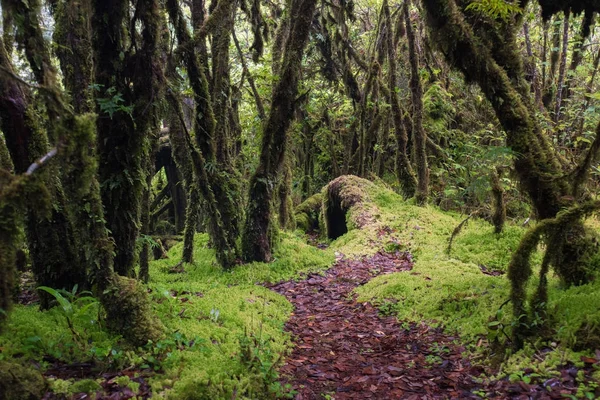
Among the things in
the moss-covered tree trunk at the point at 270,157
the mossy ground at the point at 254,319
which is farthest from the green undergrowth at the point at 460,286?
the moss-covered tree trunk at the point at 270,157

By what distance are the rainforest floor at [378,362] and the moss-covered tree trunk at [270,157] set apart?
2327 mm

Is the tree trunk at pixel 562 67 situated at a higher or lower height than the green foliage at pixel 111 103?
higher

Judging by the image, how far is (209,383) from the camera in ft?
11.9

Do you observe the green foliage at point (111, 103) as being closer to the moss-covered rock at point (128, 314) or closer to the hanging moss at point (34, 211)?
the hanging moss at point (34, 211)

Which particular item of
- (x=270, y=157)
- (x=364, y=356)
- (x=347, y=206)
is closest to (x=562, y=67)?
(x=347, y=206)

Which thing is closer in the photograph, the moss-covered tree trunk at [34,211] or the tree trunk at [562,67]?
the moss-covered tree trunk at [34,211]

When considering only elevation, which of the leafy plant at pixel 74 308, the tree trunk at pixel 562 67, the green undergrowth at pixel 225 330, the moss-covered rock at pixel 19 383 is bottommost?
the green undergrowth at pixel 225 330

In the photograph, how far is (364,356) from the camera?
205 inches

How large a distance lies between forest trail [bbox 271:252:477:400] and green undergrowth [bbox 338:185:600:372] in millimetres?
360

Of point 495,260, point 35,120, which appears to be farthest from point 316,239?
point 35,120

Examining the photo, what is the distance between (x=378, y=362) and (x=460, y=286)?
7.17ft

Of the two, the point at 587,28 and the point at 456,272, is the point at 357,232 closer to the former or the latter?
the point at 456,272

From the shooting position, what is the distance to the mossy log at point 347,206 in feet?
41.9

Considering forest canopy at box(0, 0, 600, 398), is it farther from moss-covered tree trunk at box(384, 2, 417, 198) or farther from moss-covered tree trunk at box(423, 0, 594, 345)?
moss-covered tree trunk at box(384, 2, 417, 198)
